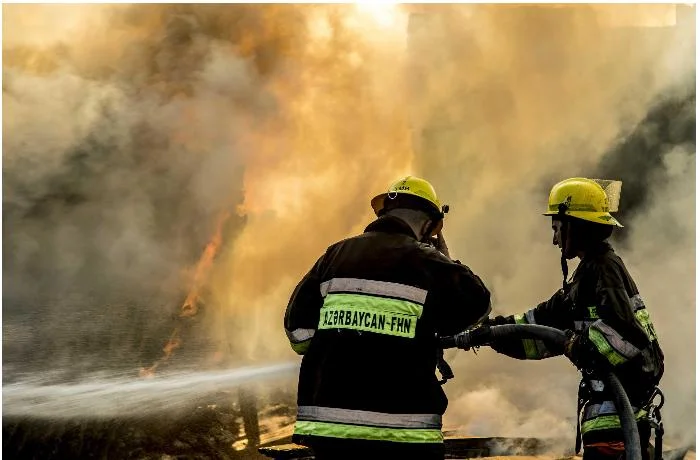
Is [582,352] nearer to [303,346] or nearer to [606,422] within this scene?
[606,422]

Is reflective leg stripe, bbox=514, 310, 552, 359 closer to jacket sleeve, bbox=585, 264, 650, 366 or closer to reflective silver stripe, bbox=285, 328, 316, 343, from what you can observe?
jacket sleeve, bbox=585, 264, 650, 366

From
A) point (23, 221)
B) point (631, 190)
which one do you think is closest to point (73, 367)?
point (23, 221)

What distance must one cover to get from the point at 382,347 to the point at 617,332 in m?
1.25

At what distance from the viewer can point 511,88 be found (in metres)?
10.9

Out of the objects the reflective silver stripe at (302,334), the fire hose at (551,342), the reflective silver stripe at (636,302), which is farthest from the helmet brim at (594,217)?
the reflective silver stripe at (302,334)

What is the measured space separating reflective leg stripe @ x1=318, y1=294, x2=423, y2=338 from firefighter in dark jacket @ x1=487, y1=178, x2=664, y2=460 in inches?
41.7

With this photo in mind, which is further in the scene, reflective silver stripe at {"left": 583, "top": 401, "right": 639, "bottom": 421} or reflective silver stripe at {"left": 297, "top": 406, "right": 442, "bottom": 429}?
reflective silver stripe at {"left": 583, "top": 401, "right": 639, "bottom": 421}

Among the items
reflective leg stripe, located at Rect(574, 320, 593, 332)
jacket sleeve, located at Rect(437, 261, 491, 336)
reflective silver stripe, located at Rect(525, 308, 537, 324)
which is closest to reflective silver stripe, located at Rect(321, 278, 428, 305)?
jacket sleeve, located at Rect(437, 261, 491, 336)

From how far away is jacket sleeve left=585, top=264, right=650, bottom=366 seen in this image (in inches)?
123

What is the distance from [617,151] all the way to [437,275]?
9.18m

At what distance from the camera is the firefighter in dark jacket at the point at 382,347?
8.63 ft

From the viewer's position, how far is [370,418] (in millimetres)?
2619

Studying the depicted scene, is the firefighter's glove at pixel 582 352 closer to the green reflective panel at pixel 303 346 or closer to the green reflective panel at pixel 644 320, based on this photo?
the green reflective panel at pixel 644 320

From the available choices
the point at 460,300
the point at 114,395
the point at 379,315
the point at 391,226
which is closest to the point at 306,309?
the point at 379,315
